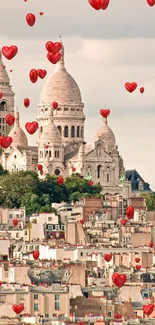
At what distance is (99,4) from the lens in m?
94.2

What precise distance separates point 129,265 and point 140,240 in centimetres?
2241

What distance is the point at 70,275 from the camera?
131m

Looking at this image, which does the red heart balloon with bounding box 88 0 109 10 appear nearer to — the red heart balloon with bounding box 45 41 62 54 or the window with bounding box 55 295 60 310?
the red heart balloon with bounding box 45 41 62 54

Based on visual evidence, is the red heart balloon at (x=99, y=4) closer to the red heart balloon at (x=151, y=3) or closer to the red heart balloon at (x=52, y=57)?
the red heart balloon at (x=151, y=3)

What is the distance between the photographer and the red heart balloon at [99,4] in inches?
3677

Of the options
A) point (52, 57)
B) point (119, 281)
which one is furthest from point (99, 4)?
point (119, 281)

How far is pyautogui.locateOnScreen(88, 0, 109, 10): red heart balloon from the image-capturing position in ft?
306

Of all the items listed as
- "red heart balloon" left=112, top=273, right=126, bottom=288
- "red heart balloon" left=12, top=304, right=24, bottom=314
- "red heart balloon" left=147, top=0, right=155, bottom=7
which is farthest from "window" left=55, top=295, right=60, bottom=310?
"red heart balloon" left=147, top=0, right=155, bottom=7

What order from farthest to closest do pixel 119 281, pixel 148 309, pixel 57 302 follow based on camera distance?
pixel 57 302
pixel 119 281
pixel 148 309

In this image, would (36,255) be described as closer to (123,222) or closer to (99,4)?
(123,222)

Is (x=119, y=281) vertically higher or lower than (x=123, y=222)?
lower

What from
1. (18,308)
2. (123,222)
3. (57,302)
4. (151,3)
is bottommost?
(18,308)

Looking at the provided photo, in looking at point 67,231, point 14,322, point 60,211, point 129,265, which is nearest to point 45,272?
point 129,265

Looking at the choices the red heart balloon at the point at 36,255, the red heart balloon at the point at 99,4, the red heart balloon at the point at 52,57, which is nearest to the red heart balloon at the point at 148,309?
the red heart balloon at the point at 52,57
